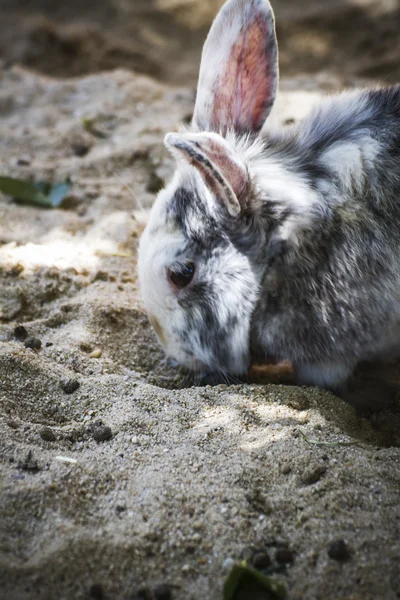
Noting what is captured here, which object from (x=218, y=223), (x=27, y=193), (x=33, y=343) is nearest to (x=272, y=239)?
(x=218, y=223)

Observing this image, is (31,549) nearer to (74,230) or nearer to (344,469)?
(344,469)

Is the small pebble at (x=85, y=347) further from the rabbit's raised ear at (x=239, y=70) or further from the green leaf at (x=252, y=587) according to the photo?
the green leaf at (x=252, y=587)

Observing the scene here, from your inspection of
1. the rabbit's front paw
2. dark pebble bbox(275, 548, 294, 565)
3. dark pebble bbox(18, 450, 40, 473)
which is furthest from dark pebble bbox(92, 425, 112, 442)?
the rabbit's front paw

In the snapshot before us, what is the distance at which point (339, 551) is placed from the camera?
1854 mm

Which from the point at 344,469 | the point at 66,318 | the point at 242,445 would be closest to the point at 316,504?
the point at 344,469

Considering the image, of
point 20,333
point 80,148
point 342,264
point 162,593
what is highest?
point 342,264

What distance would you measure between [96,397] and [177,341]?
0.44 meters

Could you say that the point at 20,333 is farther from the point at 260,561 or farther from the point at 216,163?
the point at 260,561

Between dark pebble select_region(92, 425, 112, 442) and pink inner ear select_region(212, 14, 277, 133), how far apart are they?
1.40 metres

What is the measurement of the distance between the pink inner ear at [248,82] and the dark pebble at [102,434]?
140cm

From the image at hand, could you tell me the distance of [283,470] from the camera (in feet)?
A: 7.24

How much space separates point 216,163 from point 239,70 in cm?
58

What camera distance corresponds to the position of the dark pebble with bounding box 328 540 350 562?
6.08 feet

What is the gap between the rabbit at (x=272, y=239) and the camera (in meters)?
2.61
